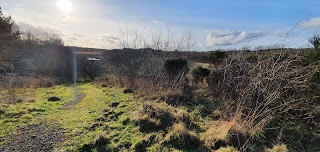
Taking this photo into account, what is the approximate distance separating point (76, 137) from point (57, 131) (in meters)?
1.15

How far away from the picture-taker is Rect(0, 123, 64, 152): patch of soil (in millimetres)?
6418

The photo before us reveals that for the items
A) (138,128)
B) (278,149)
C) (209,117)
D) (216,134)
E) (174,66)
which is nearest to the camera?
(278,149)

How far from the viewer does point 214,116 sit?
7570mm

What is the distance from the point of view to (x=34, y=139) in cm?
705

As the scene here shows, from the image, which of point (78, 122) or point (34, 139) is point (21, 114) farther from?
point (34, 139)

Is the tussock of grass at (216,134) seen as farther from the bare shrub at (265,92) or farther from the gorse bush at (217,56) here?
the gorse bush at (217,56)

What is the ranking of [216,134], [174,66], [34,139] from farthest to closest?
[174,66], [34,139], [216,134]

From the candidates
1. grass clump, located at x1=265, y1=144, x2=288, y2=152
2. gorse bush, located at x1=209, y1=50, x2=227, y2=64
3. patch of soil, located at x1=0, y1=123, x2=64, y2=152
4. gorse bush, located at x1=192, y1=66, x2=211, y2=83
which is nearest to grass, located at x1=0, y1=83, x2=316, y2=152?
grass clump, located at x1=265, y1=144, x2=288, y2=152

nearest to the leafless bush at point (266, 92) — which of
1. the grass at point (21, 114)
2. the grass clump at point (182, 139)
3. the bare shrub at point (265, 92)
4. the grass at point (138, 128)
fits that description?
the bare shrub at point (265, 92)

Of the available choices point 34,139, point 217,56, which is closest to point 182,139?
point 34,139

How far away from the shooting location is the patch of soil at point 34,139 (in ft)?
21.1

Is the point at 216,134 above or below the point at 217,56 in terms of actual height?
below

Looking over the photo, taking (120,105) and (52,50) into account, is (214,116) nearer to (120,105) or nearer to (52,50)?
(120,105)

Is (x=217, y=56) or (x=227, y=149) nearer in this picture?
(x=227, y=149)
